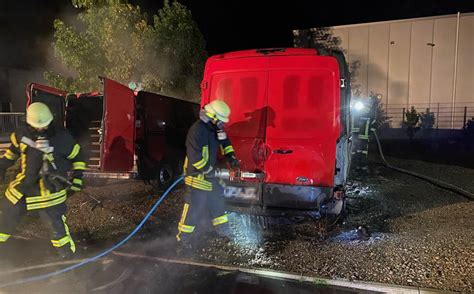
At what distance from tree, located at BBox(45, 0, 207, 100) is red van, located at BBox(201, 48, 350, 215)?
5201mm

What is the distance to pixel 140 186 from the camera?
819 centimetres

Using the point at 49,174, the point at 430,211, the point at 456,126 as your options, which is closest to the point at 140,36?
the point at 49,174

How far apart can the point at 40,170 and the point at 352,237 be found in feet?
12.7

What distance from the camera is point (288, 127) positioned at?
15.4 feet

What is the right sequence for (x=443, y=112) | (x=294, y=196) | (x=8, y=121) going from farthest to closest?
(x=443, y=112)
(x=8, y=121)
(x=294, y=196)

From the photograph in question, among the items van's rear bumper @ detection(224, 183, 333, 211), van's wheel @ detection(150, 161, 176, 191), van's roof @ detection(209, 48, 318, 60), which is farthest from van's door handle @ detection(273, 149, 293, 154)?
van's wheel @ detection(150, 161, 176, 191)

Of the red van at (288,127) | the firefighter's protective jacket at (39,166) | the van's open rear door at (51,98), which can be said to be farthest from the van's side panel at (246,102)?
the van's open rear door at (51,98)

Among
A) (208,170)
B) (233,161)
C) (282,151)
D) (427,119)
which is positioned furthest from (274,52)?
(427,119)

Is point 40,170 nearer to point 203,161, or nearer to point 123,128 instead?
point 203,161

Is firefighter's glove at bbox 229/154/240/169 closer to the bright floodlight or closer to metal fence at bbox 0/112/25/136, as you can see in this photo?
the bright floodlight

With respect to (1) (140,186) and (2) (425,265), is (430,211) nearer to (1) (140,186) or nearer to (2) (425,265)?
(2) (425,265)

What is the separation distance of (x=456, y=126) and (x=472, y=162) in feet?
28.6

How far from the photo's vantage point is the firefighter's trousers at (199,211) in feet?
14.4

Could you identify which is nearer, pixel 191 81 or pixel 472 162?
pixel 191 81
